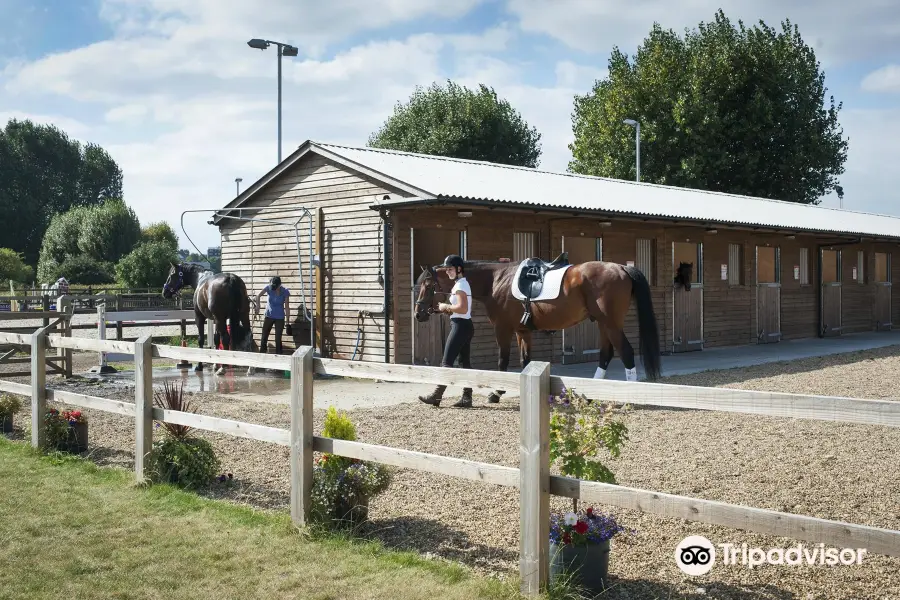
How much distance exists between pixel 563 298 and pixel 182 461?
6.21m

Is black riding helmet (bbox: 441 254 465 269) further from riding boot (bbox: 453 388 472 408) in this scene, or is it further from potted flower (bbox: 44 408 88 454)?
potted flower (bbox: 44 408 88 454)

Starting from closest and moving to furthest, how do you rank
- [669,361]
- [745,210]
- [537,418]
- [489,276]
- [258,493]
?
[537,418], [258,493], [489,276], [669,361], [745,210]

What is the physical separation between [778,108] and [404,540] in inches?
1343

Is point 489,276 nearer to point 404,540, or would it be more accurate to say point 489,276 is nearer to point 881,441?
point 881,441

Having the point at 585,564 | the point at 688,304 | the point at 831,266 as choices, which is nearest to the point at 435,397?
the point at 585,564

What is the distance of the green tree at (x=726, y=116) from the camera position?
34719mm

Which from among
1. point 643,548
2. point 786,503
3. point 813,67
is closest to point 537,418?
point 643,548

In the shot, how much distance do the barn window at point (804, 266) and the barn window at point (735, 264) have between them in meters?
3.24

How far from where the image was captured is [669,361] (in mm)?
16438

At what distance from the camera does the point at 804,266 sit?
74.6 feet

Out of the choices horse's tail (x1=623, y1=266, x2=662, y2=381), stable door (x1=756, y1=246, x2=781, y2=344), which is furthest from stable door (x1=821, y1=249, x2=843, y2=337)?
horse's tail (x1=623, y1=266, x2=662, y2=381)

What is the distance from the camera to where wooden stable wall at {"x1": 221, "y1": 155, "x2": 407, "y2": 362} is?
567 inches

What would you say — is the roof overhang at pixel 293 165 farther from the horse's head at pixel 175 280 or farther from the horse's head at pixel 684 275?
the horse's head at pixel 684 275

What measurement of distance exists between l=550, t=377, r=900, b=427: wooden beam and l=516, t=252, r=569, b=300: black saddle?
6.95 meters
